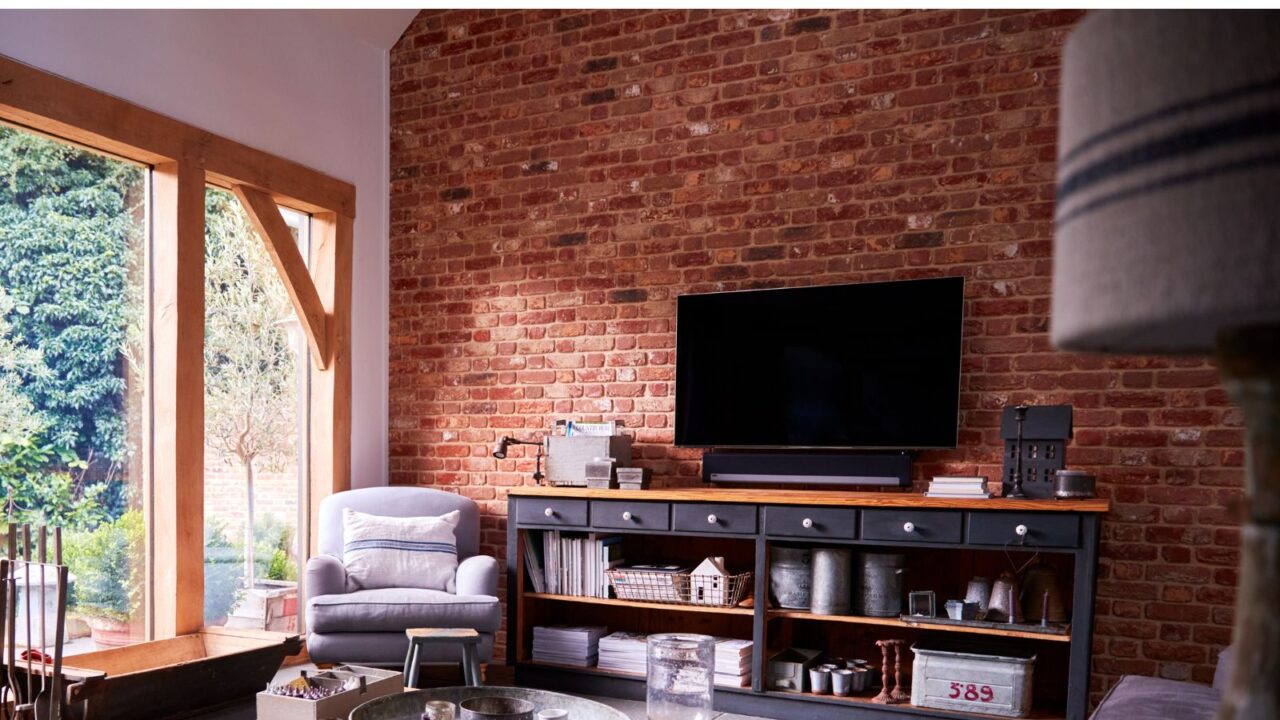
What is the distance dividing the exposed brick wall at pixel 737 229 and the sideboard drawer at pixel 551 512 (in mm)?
536

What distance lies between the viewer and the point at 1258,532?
555 mm

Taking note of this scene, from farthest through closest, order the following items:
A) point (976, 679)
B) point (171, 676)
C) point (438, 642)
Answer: point (976, 679)
point (438, 642)
point (171, 676)

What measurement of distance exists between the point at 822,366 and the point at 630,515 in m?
1.06

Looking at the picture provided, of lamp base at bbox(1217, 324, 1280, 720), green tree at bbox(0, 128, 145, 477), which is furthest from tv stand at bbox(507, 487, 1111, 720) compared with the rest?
lamp base at bbox(1217, 324, 1280, 720)

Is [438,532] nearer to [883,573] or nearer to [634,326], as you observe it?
[634,326]

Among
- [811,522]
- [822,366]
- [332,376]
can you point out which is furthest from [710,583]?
[332,376]

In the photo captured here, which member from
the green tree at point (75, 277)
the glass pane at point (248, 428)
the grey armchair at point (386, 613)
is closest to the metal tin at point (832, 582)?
the grey armchair at point (386, 613)

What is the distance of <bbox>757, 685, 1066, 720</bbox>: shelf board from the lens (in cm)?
348

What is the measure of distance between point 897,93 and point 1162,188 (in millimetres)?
3945

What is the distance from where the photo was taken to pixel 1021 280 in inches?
154

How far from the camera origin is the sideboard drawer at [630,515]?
404 cm

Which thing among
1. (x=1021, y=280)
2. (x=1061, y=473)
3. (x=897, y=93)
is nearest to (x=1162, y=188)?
(x=1061, y=473)

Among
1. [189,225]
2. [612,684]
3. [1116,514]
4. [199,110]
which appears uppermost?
[199,110]

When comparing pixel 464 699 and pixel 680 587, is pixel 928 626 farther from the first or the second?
pixel 464 699
